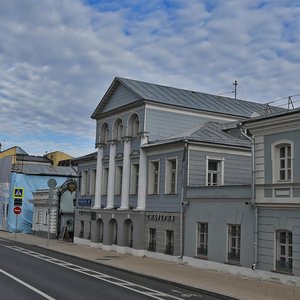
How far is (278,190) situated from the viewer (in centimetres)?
1741

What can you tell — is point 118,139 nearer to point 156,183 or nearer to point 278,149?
point 156,183

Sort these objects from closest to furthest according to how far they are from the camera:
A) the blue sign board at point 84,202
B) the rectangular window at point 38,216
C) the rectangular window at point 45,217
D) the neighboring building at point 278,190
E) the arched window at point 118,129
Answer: the neighboring building at point 278,190, the arched window at point 118,129, the blue sign board at point 84,202, the rectangular window at point 45,217, the rectangular window at point 38,216

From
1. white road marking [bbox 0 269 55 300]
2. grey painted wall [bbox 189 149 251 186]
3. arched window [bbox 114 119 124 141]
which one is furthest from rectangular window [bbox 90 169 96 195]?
white road marking [bbox 0 269 55 300]

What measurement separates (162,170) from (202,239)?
16.6 feet

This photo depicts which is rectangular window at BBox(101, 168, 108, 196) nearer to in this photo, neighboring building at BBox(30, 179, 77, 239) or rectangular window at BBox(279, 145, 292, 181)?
neighboring building at BBox(30, 179, 77, 239)

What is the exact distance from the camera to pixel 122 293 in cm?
1395

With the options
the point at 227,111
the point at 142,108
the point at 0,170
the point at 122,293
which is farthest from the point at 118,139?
the point at 0,170

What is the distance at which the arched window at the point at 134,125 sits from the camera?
28469 mm

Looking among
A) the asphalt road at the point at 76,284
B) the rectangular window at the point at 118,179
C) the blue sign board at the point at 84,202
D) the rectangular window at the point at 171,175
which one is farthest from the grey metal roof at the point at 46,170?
the asphalt road at the point at 76,284

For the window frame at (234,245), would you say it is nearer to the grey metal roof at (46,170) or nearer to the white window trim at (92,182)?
the white window trim at (92,182)

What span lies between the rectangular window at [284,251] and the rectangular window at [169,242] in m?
7.51

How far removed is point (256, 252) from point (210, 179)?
730 centimetres

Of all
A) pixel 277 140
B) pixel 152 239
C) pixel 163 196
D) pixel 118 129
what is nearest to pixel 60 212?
pixel 118 129

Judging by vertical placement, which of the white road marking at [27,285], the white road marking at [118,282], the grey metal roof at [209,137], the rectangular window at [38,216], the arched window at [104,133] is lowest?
the white road marking at [118,282]
